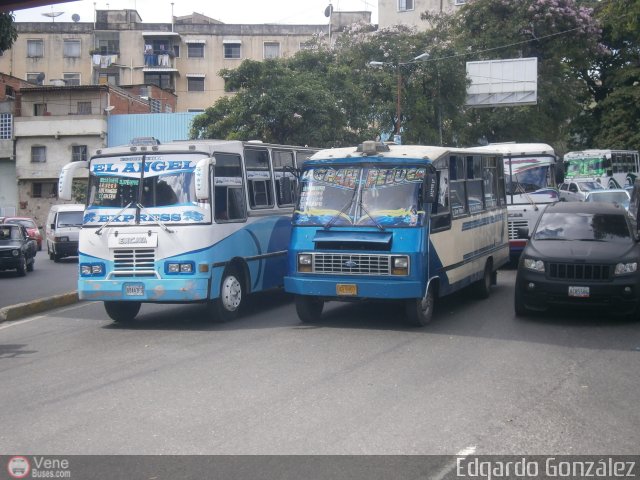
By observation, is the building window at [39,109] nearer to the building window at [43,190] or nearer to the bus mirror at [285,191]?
the building window at [43,190]

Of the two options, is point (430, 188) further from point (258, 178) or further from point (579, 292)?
point (258, 178)

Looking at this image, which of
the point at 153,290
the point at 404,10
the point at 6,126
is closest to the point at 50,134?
the point at 6,126

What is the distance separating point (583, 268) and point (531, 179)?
379 inches

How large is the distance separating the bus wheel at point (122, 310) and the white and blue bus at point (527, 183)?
10.4m

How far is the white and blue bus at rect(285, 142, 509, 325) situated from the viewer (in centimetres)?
1193

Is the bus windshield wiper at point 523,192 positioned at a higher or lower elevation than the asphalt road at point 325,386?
higher

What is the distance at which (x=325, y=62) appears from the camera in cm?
3428

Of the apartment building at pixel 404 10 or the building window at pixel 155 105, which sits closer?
the building window at pixel 155 105

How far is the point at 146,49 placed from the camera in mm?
61875

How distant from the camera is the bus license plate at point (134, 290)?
12.5m

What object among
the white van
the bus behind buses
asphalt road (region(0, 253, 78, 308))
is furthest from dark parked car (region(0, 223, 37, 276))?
the bus behind buses

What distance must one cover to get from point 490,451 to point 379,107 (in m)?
31.0

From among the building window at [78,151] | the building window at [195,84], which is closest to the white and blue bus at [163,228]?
the building window at [78,151]

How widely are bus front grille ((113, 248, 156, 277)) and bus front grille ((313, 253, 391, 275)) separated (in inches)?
99.0
